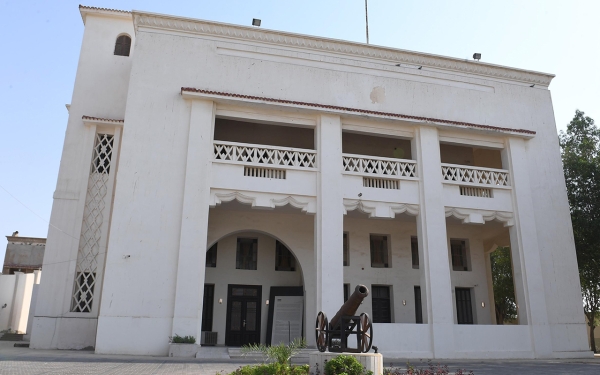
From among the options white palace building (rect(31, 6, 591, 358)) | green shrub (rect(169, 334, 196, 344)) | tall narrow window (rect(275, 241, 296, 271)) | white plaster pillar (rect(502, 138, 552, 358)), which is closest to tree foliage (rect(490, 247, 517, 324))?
white palace building (rect(31, 6, 591, 358))

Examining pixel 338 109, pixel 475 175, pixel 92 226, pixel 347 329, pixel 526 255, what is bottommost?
pixel 347 329

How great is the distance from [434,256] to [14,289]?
2254cm

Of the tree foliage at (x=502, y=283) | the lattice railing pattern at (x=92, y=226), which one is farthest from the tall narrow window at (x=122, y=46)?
the tree foliage at (x=502, y=283)

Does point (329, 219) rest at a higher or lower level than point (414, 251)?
higher

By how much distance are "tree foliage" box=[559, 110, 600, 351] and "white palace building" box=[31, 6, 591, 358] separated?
304cm

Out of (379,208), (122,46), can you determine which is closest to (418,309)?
(379,208)

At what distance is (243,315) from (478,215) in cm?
914

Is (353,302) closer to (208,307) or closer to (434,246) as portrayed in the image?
(434,246)

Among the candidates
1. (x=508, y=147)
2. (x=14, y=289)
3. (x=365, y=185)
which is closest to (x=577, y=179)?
(x=508, y=147)

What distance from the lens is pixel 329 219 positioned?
49.4ft

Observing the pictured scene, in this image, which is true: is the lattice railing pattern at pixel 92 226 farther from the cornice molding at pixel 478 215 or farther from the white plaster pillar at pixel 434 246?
the cornice molding at pixel 478 215

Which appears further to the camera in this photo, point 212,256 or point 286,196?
point 212,256

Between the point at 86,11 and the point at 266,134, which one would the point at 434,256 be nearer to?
the point at 266,134

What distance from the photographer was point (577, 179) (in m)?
20.4
